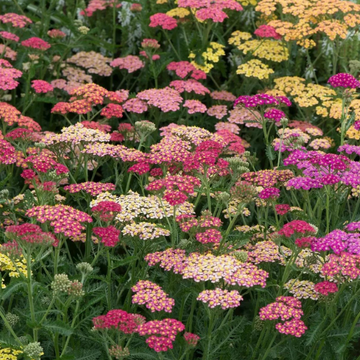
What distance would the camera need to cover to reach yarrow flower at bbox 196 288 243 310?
3.66 meters

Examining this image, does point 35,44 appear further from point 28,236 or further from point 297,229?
point 297,229

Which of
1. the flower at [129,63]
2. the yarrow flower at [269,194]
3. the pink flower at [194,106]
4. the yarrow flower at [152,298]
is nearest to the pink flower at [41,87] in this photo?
the flower at [129,63]

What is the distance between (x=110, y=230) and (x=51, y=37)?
3518 millimetres

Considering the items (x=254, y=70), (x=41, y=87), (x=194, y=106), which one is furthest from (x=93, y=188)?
(x=254, y=70)

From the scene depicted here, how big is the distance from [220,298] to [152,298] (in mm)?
353

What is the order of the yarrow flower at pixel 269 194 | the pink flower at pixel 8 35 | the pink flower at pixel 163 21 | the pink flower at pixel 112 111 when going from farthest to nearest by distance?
the pink flower at pixel 163 21 → the pink flower at pixel 8 35 → the pink flower at pixel 112 111 → the yarrow flower at pixel 269 194

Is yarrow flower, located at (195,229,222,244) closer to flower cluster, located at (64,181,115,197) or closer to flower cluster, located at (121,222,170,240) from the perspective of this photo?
flower cluster, located at (121,222,170,240)

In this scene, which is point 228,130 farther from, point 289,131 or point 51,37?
point 51,37

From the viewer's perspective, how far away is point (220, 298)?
369cm

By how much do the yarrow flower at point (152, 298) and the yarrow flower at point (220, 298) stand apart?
0.17m

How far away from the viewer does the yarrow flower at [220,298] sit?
366cm

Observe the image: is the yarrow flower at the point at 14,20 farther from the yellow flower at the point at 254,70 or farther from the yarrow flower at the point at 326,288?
the yarrow flower at the point at 326,288

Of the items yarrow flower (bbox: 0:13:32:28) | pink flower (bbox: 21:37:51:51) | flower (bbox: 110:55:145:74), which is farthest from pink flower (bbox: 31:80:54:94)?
flower (bbox: 110:55:145:74)

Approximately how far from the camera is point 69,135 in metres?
4.87
